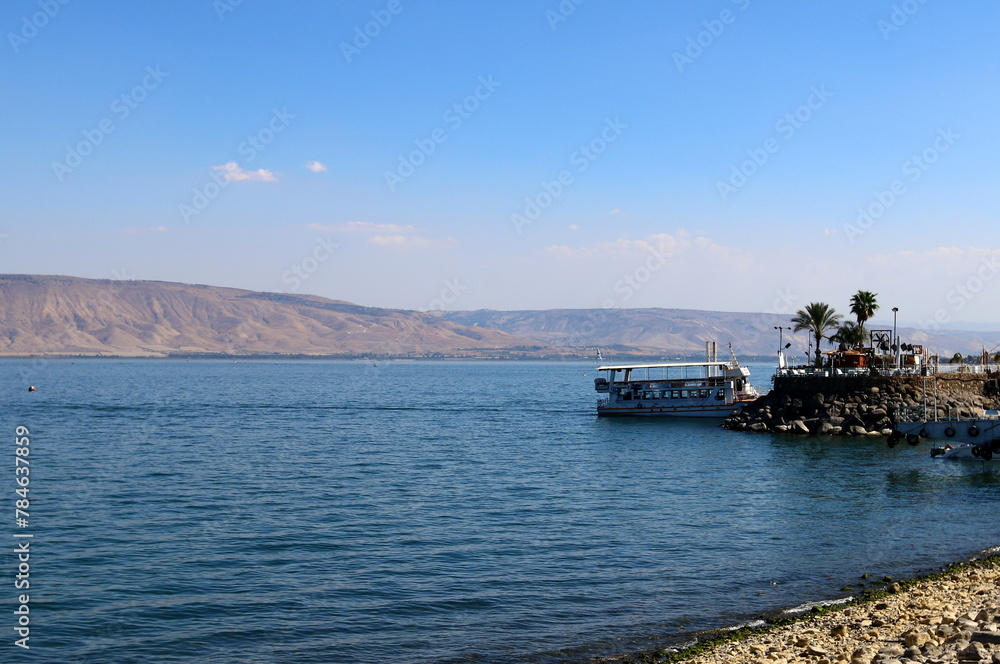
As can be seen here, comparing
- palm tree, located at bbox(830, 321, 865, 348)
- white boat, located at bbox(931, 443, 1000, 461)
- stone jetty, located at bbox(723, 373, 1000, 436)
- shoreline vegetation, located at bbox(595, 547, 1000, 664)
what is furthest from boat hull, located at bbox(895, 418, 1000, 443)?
palm tree, located at bbox(830, 321, 865, 348)

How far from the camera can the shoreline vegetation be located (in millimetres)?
14875

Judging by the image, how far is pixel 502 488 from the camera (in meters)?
39.0

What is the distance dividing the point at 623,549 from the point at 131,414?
68561 millimetres

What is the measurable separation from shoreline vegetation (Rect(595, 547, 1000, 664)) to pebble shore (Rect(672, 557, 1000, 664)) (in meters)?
0.02

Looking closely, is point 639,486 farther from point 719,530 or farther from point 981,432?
point 981,432

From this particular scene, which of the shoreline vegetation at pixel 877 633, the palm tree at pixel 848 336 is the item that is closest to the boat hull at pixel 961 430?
the shoreline vegetation at pixel 877 633

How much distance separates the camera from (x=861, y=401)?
64.2m

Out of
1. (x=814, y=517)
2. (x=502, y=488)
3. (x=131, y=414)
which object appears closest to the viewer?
(x=814, y=517)

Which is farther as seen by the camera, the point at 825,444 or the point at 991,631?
the point at 825,444

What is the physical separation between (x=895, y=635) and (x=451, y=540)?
14.5 metres

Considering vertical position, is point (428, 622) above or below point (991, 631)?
below

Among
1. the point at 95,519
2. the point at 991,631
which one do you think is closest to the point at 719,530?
the point at 991,631

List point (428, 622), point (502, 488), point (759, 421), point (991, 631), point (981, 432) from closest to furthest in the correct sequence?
point (991, 631) < point (428, 622) < point (502, 488) < point (981, 432) < point (759, 421)

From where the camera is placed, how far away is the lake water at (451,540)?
62.5 ft
